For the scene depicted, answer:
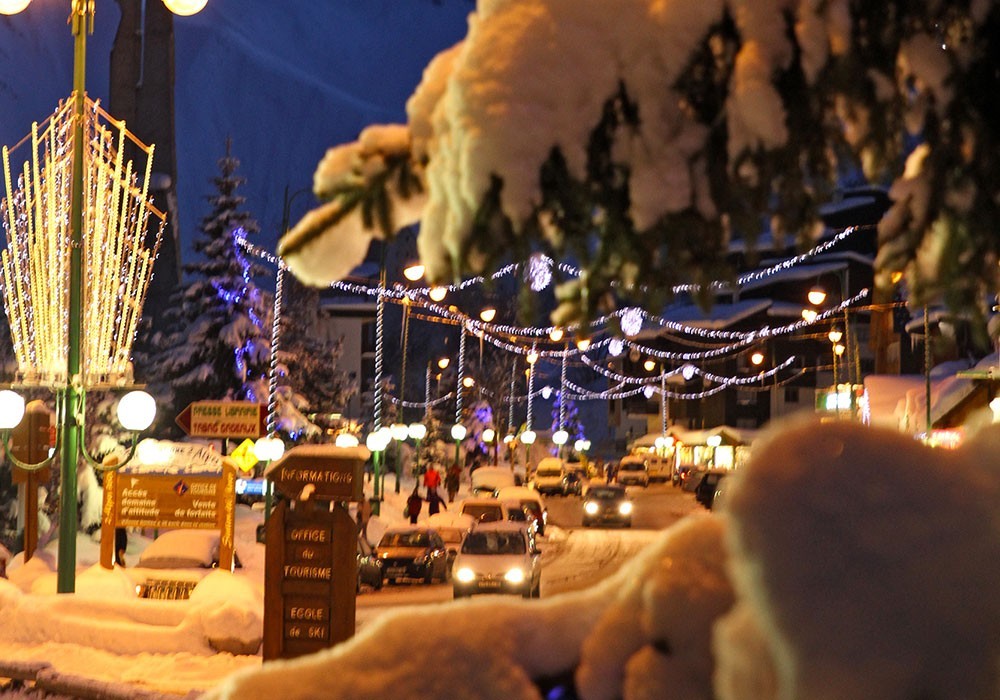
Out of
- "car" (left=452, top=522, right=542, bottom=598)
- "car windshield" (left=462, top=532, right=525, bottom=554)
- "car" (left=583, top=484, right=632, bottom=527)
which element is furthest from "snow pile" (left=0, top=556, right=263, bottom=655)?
"car" (left=583, top=484, right=632, bottom=527)

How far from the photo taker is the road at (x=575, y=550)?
21.5 m

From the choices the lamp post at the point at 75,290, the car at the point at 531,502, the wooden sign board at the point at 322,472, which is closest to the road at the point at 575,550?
the car at the point at 531,502

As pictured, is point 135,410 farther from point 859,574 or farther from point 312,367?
point 312,367

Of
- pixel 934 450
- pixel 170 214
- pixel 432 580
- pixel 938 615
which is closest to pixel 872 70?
pixel 934 450

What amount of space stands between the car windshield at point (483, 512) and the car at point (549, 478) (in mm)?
24873

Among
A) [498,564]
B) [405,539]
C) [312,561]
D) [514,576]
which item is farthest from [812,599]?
[405,539]

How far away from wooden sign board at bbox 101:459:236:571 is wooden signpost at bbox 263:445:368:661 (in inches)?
191

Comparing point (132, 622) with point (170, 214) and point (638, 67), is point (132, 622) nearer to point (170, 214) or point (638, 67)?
point (638, 67)

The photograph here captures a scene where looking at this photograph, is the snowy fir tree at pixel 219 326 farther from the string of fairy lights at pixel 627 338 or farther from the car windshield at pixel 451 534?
the car windshield at pixel 451 534

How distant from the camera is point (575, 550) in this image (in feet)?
101

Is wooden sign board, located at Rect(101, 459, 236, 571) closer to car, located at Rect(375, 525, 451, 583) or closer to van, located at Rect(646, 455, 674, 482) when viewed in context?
car, located at Rect(375, 525, 451, 583)

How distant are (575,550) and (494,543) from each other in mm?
9602

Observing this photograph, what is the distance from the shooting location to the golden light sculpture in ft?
46.6

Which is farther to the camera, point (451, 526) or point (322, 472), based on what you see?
point (451, 526)
